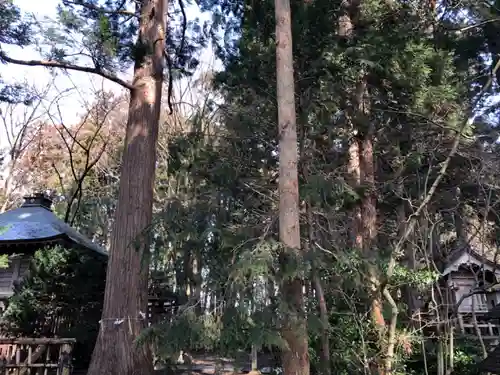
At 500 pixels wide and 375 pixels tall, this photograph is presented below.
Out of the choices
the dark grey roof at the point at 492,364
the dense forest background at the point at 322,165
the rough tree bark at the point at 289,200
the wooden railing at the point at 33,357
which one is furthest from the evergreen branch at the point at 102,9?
the dark grey roof at the point at 492,364

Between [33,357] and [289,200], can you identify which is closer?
[289,200]

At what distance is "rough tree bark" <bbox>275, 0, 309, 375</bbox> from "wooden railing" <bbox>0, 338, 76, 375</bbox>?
4559 mm

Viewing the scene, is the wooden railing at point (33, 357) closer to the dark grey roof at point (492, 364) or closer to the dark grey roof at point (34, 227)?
the dark grey roof at point (34, 227)

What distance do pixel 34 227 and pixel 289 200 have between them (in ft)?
29.9

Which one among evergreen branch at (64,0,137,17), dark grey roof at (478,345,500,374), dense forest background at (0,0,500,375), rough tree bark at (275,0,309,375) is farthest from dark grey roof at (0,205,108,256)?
dark grey roof at (478,345,500,374)

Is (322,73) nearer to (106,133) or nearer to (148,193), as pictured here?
(148,193)

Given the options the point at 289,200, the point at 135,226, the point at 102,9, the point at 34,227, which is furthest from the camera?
the point at 34,227

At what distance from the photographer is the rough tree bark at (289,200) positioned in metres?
3.49

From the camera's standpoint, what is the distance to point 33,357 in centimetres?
678

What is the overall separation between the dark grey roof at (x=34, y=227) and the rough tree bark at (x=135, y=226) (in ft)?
16.5

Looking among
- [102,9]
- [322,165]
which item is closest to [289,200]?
[322,165]

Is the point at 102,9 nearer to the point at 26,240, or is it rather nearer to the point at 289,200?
the point at 289,200

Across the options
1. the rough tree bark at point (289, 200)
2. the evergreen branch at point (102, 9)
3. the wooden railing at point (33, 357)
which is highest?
the evergreen branch at point (102, 9)

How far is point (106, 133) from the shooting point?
1639 cm
